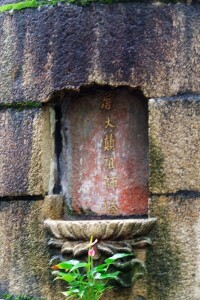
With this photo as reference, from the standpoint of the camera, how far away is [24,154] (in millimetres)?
4387

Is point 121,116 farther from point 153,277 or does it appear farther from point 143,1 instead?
point 153,277

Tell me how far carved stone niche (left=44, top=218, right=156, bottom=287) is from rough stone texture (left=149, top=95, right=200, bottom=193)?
30 cm

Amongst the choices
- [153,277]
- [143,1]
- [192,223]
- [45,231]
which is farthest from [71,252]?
[143,1]

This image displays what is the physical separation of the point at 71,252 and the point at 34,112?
1.03m

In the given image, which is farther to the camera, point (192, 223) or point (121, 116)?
point (121, 116)

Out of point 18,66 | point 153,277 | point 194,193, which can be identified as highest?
point 18,66

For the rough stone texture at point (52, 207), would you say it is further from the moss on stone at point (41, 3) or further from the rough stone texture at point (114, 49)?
the moss on stone at point (41, 3)

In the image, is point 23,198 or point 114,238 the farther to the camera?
point 23,198

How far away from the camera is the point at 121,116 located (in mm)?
4410

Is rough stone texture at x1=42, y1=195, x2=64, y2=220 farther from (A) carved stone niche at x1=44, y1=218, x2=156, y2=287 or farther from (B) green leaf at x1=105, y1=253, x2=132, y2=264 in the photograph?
(B) green leaf at x1=105, y1=253, x2=132, y2=264

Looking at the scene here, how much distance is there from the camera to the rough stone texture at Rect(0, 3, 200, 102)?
425 cm

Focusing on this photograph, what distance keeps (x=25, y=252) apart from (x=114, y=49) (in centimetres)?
153

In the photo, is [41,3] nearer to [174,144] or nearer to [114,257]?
[174,144]

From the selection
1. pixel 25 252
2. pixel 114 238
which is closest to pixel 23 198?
pixel 25 252
